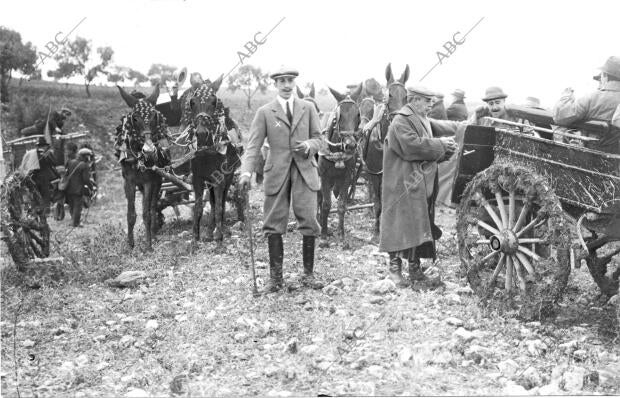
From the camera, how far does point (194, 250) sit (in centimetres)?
905

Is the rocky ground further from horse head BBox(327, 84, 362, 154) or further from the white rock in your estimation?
horse head BBox(327, 84, 362, 154)

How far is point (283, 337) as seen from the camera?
5367mm

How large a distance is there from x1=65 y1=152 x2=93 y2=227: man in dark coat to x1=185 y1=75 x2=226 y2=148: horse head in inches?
233

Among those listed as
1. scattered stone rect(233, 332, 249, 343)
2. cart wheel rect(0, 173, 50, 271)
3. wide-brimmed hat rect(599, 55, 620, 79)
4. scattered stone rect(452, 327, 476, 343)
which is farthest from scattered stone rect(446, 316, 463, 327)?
cart wheel rect(0, 173, 50, 271)

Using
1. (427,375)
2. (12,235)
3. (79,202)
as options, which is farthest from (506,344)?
(79,202)

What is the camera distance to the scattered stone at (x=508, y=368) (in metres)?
4.44

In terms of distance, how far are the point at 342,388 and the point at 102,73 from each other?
44107 millimetres

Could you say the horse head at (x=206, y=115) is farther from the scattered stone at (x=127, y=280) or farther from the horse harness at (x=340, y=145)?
the scattered stone at (x=127, y=280)

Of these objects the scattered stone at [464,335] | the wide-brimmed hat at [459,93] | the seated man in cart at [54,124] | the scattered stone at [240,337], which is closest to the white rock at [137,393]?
the scattered stone at [240,337]

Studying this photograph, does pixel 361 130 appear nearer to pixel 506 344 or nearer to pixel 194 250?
pixel 194 250

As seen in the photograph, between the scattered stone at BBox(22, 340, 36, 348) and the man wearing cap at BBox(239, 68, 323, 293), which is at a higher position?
the man wearing cap at BBox(239, 68, 323, 293)

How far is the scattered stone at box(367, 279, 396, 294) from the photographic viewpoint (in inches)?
257

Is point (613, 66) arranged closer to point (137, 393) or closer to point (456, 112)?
point (137, 393)

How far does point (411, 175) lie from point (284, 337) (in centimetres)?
224
